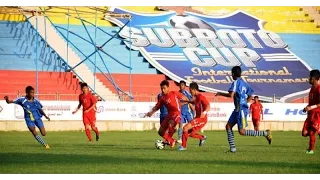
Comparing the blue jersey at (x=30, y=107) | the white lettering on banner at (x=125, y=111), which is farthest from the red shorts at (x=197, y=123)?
the white lettering on banner at (x=125, y=111)

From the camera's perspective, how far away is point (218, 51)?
51219 millimetres

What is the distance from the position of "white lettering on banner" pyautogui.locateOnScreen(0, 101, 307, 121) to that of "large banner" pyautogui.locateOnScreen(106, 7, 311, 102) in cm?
582

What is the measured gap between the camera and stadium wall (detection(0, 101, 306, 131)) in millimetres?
36500

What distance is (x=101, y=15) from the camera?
47.5m

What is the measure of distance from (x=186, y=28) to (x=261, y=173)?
38.3 metres

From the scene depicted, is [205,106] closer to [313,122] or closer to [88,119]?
[313,122]

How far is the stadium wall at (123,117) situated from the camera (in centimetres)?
3650

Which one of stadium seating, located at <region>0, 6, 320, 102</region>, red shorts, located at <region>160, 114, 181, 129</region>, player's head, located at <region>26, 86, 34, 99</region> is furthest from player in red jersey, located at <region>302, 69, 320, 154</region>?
stadium seating, located at <region>0, 6, 320, 102</region>

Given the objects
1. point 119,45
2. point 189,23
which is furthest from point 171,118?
point 189,23

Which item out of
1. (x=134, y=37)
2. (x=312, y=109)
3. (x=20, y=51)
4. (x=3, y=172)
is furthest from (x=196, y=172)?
(x=134, y=37)

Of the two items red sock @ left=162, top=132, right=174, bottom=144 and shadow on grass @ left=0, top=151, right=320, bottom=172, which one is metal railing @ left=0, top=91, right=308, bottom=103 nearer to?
red sock @ left=162, top=132, right=174, bottom=144

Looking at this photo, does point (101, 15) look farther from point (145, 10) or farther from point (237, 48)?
point (237, 48)

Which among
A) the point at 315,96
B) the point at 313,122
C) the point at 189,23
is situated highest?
the point at 189,23

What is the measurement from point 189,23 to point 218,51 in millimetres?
2521
